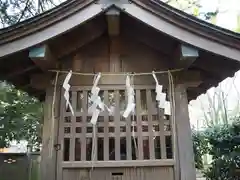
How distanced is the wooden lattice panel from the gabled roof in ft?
2.15

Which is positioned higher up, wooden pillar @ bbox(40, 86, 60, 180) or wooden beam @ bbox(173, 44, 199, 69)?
wooden beam @ bbox(173, 44, 199, 69)

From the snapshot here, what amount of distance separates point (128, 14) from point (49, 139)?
4.67 ft

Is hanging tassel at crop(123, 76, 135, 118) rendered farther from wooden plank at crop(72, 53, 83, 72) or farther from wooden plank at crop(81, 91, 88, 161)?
wooden plank at crop(72, 53, 83, 72)

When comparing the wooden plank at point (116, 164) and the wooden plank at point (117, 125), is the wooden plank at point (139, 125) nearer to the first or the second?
the wooden plank at point (116, 164)

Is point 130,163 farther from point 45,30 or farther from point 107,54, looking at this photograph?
point 45,30

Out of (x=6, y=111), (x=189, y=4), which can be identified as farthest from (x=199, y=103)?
(x=6, y=111)

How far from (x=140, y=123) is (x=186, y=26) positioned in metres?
1.03

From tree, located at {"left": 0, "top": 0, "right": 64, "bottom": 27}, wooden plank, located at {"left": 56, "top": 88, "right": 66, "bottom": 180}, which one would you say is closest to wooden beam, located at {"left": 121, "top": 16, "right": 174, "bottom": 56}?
wooden plank, located at {"left": 56, "top": 88, "right": 66, "bottom": 180}

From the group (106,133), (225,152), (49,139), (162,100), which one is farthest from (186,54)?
(225,152)

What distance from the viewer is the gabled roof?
2650 millimetres

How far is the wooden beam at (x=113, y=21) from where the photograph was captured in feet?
8.78

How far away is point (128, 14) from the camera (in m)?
2.68

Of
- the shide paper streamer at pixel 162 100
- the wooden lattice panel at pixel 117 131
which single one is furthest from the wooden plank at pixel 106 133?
the shide paper streamer at pixel 162 100

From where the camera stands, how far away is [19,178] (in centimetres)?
502
